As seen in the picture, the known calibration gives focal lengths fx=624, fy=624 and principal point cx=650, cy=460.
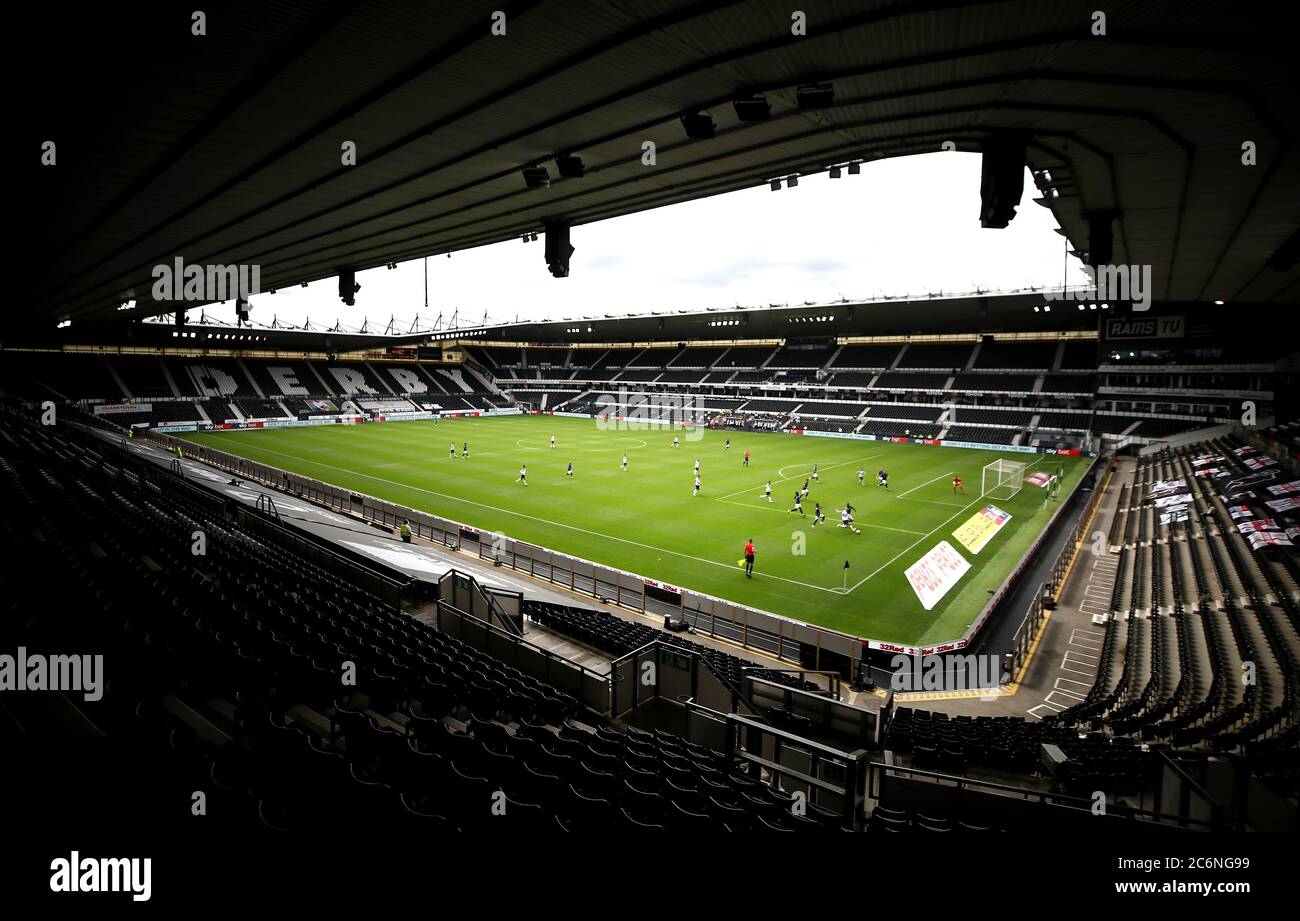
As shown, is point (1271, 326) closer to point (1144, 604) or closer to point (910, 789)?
point (1144, 604)

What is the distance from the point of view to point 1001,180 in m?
8.95

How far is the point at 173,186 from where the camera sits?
40.2ft

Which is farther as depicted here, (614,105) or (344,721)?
(614,105)

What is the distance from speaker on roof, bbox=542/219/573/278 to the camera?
43.3 ft

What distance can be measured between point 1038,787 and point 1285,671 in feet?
23.9

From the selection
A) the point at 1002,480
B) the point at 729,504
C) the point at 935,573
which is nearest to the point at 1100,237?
the point at 935,573

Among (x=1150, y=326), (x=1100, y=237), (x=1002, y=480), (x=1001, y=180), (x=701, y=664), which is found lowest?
(x=701, y=664)

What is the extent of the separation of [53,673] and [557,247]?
12.0 m

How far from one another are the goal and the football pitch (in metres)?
0.72

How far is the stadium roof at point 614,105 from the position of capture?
6.36 metres

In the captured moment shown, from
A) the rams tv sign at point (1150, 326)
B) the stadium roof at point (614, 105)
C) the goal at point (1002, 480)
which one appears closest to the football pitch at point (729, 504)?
the goal at point (1002, 480)

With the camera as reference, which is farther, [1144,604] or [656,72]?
[1144,604]

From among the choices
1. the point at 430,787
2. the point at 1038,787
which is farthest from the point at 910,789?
the point at 430,787

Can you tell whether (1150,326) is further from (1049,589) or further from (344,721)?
(344,721)
